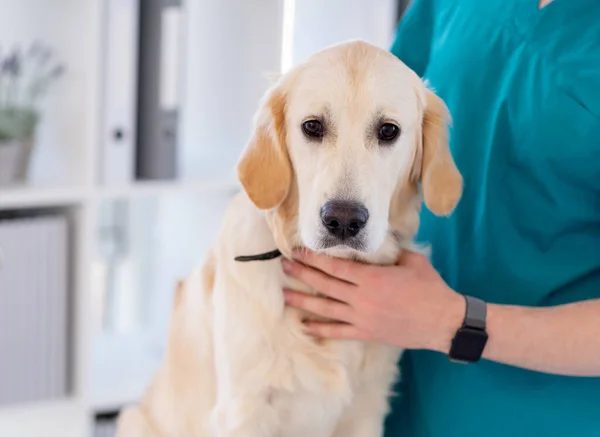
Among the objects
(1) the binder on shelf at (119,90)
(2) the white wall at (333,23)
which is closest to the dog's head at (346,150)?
(1) the binder on shelf at (119,90)

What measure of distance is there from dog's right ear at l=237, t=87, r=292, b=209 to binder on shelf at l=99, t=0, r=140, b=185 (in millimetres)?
901

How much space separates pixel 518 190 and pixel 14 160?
3.94ft

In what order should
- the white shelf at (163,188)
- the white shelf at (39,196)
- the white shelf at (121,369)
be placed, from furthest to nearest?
the white shelf at (121,369) → the white shelf at (163,188) → the white shelf at (39,196)

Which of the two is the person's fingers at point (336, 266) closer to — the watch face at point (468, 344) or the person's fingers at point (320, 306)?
the person's fingers at point (320, 306)

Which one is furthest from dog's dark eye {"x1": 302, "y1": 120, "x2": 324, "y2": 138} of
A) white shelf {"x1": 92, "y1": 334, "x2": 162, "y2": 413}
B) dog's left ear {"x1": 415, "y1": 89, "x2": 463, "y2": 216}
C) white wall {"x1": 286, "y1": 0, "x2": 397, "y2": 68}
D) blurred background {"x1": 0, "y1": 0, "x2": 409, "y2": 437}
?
white wall {"x1": 286, "y1": 0, "x2": 397, "y2": 68}

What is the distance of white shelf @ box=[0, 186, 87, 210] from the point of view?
1818mm

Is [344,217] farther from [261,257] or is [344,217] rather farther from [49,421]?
[49,421]

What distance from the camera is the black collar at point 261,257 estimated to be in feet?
3.67

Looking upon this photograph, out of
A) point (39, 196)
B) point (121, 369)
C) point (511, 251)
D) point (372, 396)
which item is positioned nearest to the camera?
point (511, 251)

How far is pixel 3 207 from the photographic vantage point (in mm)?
1879

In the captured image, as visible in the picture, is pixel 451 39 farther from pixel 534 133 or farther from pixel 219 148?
pixel 219 148

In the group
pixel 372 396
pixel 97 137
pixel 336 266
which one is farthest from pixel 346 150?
pixel 97 137

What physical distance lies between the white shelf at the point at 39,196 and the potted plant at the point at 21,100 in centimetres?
6

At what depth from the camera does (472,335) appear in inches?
39.5
